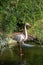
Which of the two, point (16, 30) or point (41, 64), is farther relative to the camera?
point (16, 30)

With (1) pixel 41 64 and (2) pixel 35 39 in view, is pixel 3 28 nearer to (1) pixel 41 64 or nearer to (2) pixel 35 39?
(2) pixel 35 39

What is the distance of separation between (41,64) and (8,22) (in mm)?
6211

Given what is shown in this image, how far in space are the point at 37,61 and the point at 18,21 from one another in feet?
22.4

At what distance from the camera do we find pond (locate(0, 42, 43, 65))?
13.9 m

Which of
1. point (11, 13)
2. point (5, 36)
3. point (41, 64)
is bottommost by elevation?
point (41, 64)

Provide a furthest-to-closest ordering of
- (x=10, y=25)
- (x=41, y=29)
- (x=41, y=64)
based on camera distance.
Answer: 1. (x=41, y=29)
2. (x=10, y=25)
3. (x=41, y=64)

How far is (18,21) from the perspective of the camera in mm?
20516

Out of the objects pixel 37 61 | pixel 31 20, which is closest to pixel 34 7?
pixel 31 20

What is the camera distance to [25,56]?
1510 cm

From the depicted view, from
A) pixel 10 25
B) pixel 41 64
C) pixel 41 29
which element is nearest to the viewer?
pixel 41 64

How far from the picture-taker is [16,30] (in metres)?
20.4

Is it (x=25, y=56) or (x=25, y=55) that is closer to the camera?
(x=25, y=56)

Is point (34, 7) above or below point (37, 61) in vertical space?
above

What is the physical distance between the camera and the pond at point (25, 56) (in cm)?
1393
